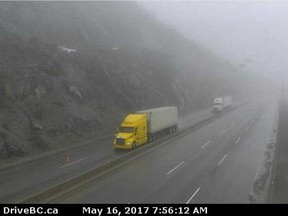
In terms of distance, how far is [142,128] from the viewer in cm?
4038

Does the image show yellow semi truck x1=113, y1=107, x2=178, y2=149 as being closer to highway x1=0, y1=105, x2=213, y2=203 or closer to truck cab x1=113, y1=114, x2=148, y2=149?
truck cab x1=113, y1=114, x2=148, y2=149

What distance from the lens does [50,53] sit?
55.1 meters

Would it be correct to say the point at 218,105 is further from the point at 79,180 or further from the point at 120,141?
the point at 79,180

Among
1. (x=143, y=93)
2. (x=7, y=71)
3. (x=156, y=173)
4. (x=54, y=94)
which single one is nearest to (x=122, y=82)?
(x=143, y=93)

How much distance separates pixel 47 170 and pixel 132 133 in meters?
9.83

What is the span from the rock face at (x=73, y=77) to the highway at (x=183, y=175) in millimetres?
11650

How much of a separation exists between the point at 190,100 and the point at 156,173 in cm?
6262

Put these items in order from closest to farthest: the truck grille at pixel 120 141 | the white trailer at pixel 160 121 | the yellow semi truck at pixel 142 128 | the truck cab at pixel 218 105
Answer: the truck grille at pixel 120 141
the yellow semi truck at pixel 142 128
the white trailer at pixel 160 121
the truck cab at pixel 218 105

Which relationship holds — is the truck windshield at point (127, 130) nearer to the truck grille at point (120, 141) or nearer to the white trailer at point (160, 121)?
the truck grille at point (120, 141)

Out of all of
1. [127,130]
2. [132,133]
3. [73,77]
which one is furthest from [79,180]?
[73,77]

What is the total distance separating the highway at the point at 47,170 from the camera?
82.8 feet

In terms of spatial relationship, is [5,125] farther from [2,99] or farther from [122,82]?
[122,82]

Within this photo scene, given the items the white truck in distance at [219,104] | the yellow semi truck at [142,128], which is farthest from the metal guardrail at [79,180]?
the white truck in distance at [219,104]

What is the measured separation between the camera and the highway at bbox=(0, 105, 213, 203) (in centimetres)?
2525
